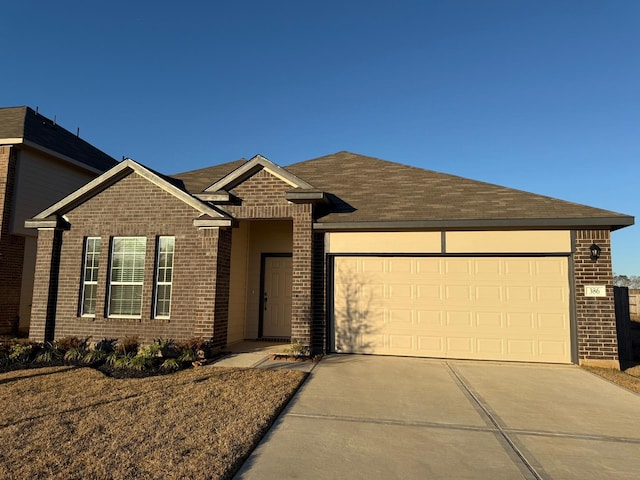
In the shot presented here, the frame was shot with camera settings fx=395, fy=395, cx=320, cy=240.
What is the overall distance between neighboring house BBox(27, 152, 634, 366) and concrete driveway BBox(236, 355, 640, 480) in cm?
144

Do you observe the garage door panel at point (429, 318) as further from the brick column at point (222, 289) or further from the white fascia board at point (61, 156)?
the white fascia board at point (61, 156)

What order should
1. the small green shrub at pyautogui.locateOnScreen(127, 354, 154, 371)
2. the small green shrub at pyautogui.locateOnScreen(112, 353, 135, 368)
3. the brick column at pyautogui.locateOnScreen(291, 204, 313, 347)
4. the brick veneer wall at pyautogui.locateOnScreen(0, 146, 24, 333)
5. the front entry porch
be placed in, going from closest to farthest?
the small green shrub at pyautogui.locateOnScreen(127, 354, 154, 371) → the small green shrub at pyautogui.locateOnScreen(112, 353, 135, 368) → the brick column at pyautogui.locateOnScreen(291, 204, 313, 347) → the front entry porch → the brick veneer wall at pyautogui.locateOnScreen(0, 146, 24, 333)

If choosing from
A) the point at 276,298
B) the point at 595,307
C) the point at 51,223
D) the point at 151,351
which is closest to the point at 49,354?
the point at 151,351

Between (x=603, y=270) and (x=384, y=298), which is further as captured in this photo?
(x=384, y=298)

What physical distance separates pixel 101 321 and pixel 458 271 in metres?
8.25

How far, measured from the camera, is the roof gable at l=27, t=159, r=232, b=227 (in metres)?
9.02

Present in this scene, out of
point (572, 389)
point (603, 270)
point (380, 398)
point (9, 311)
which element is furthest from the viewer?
point (9, 311)

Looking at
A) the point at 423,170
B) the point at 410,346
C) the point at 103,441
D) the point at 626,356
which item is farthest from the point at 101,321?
the point at 626,356

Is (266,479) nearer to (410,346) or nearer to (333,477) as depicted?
(333,477)

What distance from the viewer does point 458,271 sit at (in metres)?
8.83

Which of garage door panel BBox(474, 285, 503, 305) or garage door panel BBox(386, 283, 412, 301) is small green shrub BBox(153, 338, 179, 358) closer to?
garage door panel BBox(386, 283, 412, 301)

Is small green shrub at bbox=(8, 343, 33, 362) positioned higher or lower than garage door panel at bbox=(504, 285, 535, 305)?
lower

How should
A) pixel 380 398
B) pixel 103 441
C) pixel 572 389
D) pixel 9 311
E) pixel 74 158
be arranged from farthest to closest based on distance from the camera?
1. pixel 74 158
2. pixel 9 311
3. pixel 572 389
4. pixel 380 398
5. pixel 103 441

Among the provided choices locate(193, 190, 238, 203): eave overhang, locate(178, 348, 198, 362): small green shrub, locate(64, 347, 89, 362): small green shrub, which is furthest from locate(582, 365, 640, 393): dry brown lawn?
locate(64, 347, 89, 362): small green shrub
